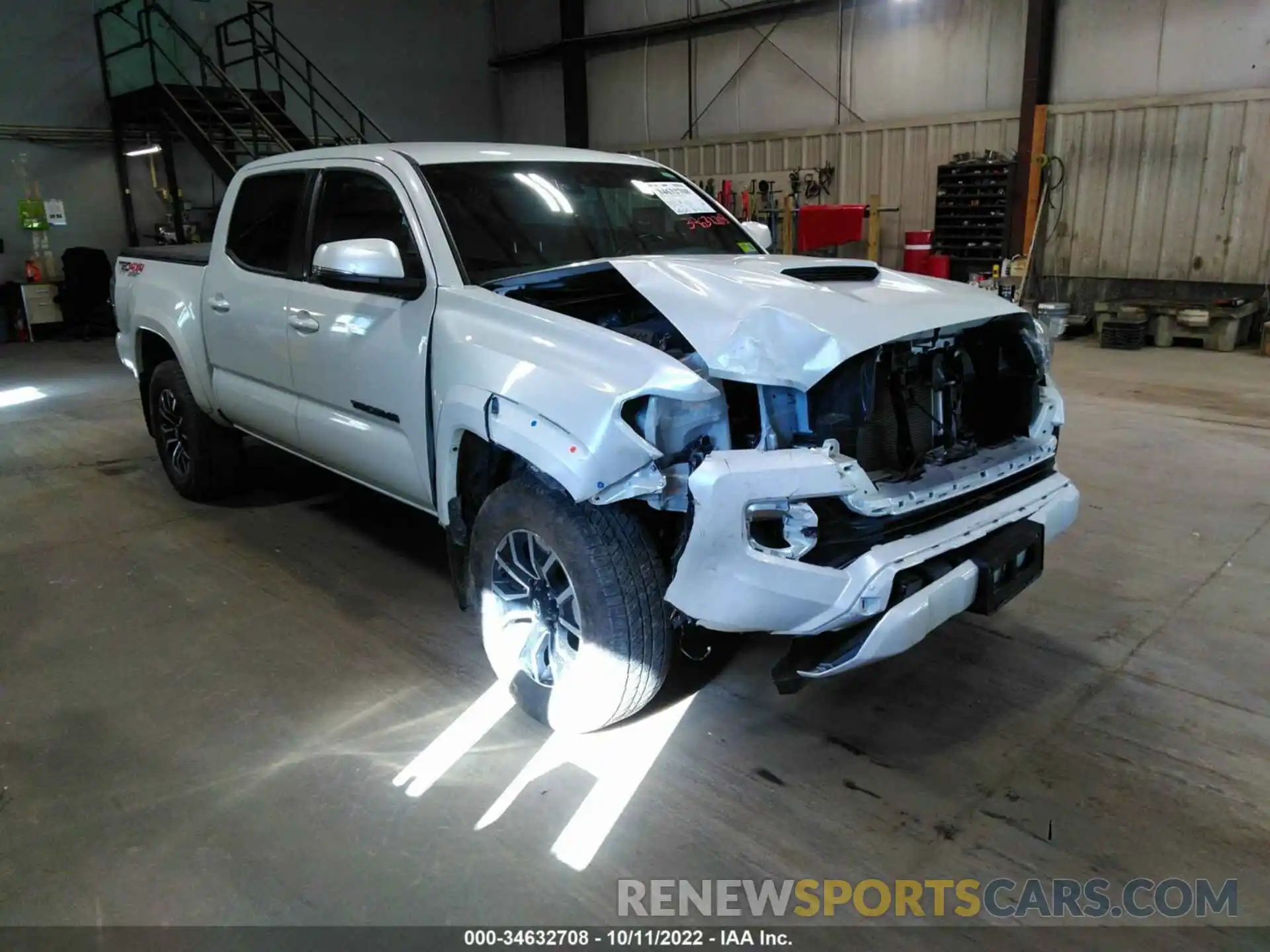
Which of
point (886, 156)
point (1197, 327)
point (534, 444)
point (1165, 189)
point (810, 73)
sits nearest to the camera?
point (534, 444)

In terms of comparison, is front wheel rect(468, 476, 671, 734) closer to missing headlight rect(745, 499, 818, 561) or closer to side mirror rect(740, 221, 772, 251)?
missing headlight rect(745, 499, 818, 561)

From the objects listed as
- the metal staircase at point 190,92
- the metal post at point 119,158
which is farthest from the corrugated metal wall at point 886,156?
the metal post at point 119,158

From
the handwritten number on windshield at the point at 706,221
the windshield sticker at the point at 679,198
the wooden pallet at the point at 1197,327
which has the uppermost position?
the windshield sticker at the point at 679,198

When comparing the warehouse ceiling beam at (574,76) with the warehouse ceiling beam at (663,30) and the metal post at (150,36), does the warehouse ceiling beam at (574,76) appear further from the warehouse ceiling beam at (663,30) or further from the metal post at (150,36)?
the metal post at (150,36)

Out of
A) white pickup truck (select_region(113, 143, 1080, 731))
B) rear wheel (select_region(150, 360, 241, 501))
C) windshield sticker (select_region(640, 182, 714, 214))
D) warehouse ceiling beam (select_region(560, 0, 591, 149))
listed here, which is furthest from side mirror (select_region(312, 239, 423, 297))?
warehouse ceiling beam (select_region(560, 0, 591, 149))

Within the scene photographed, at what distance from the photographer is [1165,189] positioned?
32.3 ft

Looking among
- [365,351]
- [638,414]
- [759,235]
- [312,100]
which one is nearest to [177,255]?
[365,351]

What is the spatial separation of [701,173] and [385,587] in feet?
38.5

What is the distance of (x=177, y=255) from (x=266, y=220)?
40.7 inches

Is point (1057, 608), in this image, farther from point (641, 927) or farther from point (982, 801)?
point (641, 927)

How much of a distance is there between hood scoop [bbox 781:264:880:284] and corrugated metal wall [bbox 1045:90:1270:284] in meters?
8.93

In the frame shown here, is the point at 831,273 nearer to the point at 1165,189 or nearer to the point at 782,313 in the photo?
the point at 782,313

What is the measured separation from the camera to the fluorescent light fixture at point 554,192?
3.30 metres

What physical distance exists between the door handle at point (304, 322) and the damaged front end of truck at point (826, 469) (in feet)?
3.67
